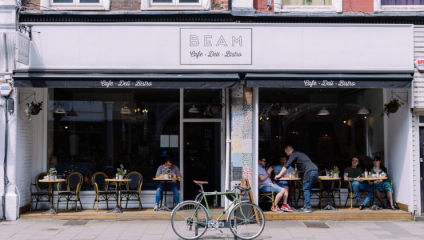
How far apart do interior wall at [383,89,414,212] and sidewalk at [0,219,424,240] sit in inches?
34.3

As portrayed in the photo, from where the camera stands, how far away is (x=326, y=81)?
825 cm

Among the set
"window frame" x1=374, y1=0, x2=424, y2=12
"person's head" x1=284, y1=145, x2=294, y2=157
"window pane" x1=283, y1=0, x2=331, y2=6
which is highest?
"window pane" x1=283, y1=0, x2=331, y2=6

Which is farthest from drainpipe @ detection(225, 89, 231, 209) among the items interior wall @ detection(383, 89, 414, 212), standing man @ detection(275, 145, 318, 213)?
interior wall @ detection(383, 89, 414, 212)

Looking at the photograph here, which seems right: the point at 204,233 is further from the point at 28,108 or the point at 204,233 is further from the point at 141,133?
the point at 28,108

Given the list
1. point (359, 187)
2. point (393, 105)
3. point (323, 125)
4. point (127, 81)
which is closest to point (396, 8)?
point (393, 105)

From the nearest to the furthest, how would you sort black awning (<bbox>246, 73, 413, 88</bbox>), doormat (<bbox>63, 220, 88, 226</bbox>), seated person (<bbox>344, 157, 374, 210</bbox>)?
1. doormat (<bbox>63, 220, 88, 226</bbox>)
2. black awning (<bbox>246, 73, 413, 88</bbox>)
3. seated person (<bbox>344, 157, 374, 210</bbox>)

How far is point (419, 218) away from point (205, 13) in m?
6.96

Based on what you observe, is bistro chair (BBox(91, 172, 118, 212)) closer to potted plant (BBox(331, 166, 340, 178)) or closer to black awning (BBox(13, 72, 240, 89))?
black awning (BBox(13, 72, 240, 89))

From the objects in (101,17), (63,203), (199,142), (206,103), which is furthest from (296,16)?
(63,203)

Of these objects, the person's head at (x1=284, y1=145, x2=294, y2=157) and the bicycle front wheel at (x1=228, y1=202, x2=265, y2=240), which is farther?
the person's head at (x1=284, y1=145, x2=294, y2=157)

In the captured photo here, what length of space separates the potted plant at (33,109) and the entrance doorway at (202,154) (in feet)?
12.0

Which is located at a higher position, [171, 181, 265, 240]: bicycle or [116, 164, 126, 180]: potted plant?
[116, 164, 126, 180]: potted plant

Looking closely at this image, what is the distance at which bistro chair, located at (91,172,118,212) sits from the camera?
9047mm

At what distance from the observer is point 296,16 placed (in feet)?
28.1
